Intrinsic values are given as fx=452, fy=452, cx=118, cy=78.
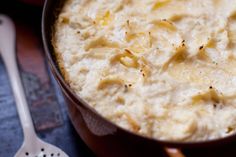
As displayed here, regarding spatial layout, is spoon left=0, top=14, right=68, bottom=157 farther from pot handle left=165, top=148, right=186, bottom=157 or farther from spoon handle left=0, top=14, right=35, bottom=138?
pot handle left=165, top=148, right=186, bottom=157

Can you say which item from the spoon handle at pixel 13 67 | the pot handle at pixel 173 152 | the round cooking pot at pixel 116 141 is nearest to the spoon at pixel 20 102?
the spoon handle at pixel 13 67

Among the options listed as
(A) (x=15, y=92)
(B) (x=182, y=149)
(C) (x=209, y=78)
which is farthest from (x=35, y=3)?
(B) (x=182, y=149)

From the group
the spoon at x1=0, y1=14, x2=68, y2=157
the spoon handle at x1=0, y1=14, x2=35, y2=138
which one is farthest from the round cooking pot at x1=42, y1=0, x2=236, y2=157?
the spoon handle at x1=0, y1=14, x2=35, y2=138

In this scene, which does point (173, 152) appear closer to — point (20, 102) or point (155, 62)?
point (155, 62)

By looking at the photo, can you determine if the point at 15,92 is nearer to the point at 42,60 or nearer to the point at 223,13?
the point at 42,60

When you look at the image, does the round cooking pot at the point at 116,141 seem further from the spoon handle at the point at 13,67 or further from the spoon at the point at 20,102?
the spoon handle at the point at 13,67

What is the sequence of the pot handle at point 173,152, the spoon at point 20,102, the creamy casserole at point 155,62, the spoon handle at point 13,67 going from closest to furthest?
the pot handle at point 173,152 → the creamy casserole at point 155,62 → the spoon at point 20,102 → the spoon handle at point 13,67

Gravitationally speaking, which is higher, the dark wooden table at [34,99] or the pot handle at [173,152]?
the pot handle at [173,152]
